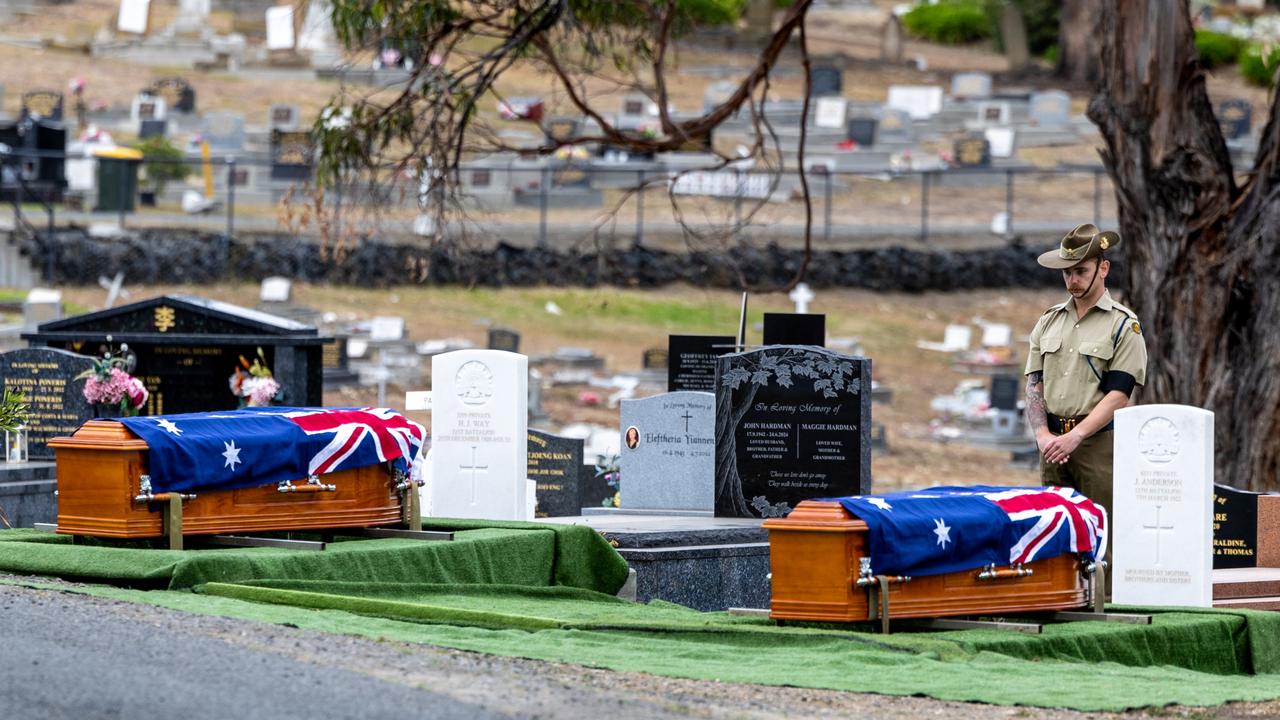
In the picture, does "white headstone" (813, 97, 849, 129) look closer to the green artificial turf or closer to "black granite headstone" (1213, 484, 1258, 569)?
"black granite headstone" (1213, 484, 1258, 569)

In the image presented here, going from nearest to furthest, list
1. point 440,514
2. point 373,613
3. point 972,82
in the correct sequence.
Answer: point 373,613, point 440,514, point 972,82

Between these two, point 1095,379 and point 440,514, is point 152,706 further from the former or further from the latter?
point 440,514

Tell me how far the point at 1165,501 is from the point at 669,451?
4.12 meters

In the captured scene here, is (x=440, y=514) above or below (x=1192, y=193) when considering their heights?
below

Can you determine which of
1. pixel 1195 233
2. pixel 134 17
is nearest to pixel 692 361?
pixel 1195 233

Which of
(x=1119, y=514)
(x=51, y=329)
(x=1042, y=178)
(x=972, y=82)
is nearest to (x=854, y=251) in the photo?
(x=1042, y=178)

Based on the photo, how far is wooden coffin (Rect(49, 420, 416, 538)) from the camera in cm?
897

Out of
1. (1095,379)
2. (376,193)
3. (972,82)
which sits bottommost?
(1095,379)

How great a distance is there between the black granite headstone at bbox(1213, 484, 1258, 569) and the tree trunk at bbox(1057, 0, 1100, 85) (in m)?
40.2

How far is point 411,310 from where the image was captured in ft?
104

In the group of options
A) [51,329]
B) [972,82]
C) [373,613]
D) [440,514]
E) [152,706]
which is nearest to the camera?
[152,706]

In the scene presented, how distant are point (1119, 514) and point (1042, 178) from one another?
32527mm

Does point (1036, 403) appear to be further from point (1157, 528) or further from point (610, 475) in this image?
point (610, 475)

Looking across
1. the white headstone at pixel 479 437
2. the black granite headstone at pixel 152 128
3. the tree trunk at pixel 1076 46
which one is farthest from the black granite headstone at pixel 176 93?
the white headstone at pixel 479 437
